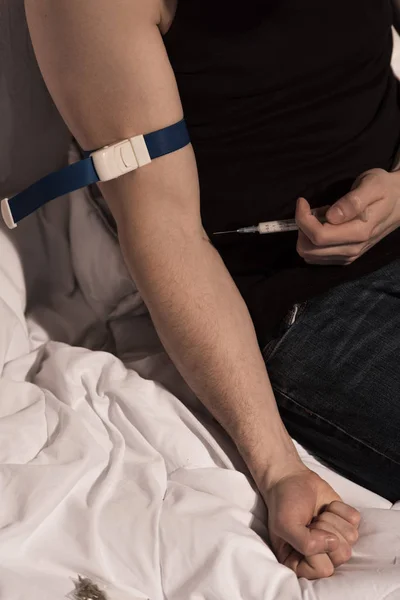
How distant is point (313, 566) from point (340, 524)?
6cm

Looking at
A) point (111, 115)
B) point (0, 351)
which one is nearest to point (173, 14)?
point (111, 115)

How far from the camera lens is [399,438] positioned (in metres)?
0.95

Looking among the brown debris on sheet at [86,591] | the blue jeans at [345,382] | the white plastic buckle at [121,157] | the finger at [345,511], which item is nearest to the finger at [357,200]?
the blue jeans at [345,382]

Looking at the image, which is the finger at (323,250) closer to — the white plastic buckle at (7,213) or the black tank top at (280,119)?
the black tank top at (280,119)

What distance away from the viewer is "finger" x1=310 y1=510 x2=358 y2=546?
0.85 m

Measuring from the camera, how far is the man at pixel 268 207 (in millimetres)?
854

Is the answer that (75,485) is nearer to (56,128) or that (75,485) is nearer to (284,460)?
(284,460)

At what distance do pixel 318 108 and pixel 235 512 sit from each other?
1.90 feet

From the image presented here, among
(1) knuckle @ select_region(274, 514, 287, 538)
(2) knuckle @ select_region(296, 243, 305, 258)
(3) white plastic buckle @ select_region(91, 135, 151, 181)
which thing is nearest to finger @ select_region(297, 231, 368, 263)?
(2) knuckle @ select_region(296, 243, 305, 258)

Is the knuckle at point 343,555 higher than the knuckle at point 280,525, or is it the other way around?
the knuckle at point 280,525

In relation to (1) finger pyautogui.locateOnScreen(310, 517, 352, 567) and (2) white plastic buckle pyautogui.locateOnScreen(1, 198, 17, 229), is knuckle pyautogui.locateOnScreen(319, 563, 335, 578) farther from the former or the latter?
(2) white plastic buckle pyautogui.locateOnScreen(1, 198, 17, 229)

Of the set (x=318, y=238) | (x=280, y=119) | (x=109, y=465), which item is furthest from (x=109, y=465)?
(x=280, y=119)

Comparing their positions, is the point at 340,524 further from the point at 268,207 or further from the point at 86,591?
the point at 268,207

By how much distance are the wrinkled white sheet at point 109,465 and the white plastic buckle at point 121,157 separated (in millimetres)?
213
